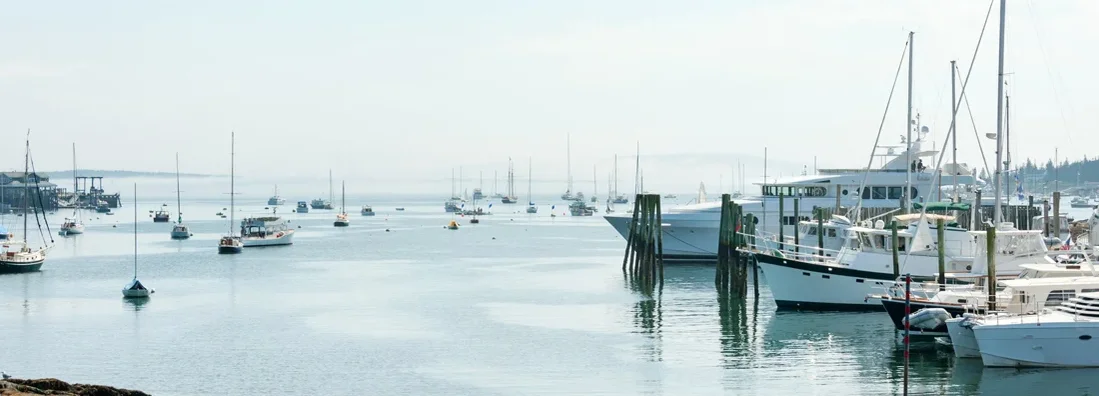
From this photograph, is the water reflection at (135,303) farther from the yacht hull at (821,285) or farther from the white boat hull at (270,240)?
the white boat hull at (270,240)

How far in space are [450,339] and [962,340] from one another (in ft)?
58.4

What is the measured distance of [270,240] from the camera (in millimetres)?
112000

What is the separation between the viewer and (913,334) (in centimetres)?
4231

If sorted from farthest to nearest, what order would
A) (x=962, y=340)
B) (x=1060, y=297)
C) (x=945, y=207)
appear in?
1. (x=945, y=207)
2. (x=962, y=340)
3. (x=1060, y=297)

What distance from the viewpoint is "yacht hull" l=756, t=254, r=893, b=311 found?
5072cm

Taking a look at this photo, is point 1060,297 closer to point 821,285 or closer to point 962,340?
point 962,340

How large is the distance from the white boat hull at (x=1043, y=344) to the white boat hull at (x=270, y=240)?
80752 mm

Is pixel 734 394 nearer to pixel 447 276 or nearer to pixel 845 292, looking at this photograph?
pixel 845 292

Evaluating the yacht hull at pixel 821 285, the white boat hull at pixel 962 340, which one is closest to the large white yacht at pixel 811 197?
the yacht hull at pixel 821 285

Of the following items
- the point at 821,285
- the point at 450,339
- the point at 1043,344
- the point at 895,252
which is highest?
the point at 895,252

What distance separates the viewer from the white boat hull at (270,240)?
10950cm

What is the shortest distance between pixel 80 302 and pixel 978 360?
1644 inches

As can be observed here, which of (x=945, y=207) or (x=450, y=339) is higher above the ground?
(x=945, y=207)

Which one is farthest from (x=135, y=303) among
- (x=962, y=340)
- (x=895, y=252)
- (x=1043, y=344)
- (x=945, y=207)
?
(x=1043, y=344)
